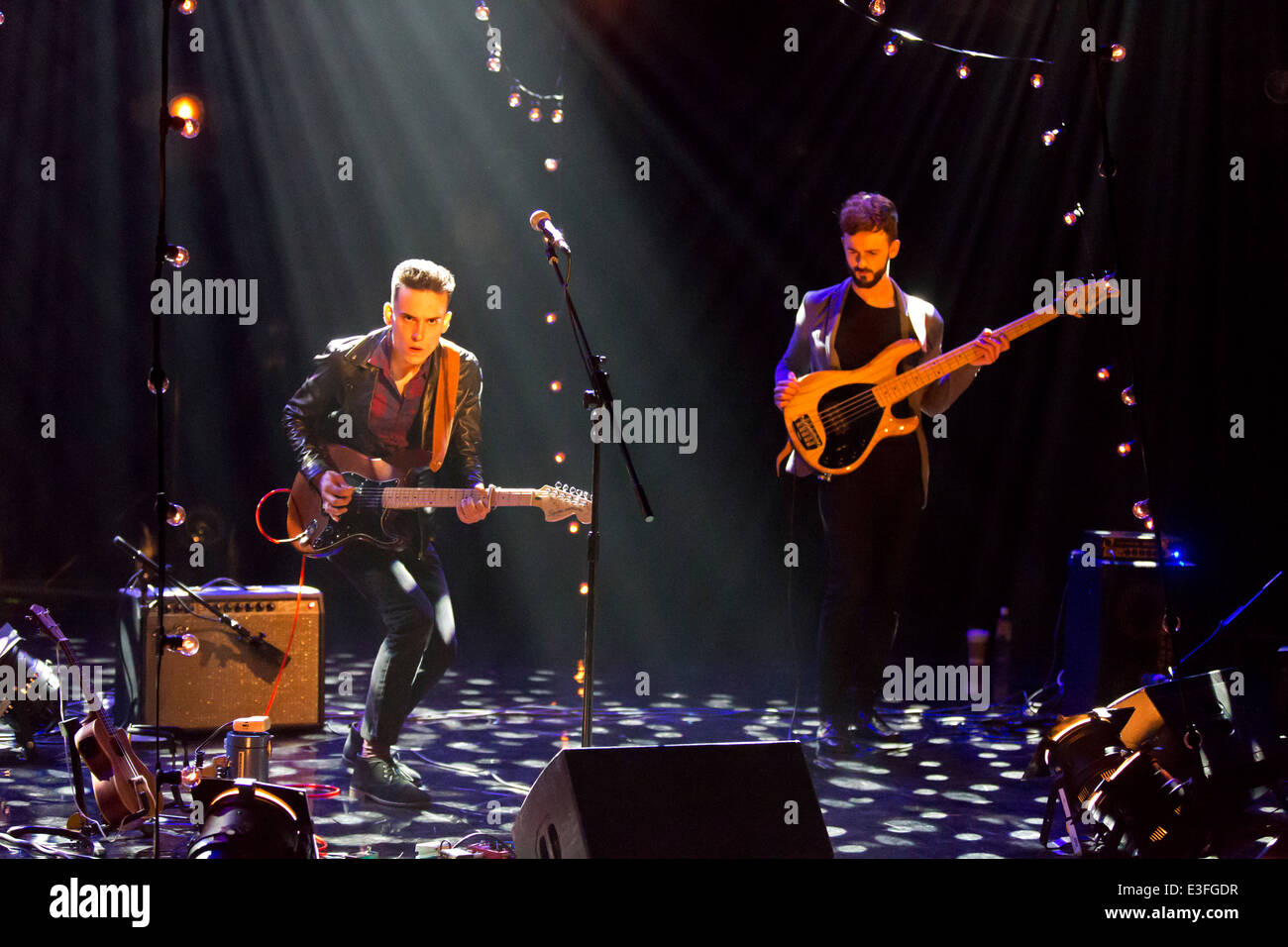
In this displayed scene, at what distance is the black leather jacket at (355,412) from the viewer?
4.38 meters

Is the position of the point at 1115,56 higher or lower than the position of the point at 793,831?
higher

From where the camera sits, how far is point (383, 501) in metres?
4.27

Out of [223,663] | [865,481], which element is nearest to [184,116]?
[223,663]

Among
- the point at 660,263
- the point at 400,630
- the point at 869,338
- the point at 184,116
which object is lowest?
the point at 400,630

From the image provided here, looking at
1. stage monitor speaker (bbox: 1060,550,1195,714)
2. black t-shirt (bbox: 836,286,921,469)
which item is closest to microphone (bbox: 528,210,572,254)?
black t-shirt (bbox: 836,286,921,469)

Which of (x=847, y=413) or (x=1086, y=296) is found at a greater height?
(x=1086, y=296)

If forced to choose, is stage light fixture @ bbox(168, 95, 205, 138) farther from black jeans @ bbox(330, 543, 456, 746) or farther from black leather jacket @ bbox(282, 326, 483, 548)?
black jeans @ bbox(330, 543, 456, 746)

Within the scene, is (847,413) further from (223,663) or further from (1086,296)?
(223,663)

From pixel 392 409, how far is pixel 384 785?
1329 mm

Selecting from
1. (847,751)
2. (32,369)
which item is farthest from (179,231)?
(847,751)

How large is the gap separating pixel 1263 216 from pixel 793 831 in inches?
220

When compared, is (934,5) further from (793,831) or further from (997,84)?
(793,831)

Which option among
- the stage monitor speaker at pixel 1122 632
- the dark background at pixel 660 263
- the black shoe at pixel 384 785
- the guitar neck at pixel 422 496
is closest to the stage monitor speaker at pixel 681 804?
the black shoe at pixel 384 785

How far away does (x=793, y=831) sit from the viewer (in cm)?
254
